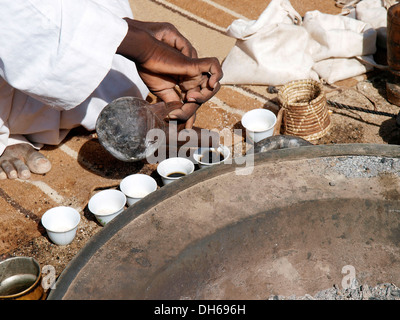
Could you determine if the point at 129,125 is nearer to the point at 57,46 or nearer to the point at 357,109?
Answer: the point at 57,46

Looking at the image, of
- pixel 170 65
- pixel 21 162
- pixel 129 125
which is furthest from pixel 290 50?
pixel 21 162

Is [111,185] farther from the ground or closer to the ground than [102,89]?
closer to the ground

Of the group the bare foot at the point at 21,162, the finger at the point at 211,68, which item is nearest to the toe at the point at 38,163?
the bare foot at the point at 21,162

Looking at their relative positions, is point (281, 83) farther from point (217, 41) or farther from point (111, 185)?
point (111, 185)

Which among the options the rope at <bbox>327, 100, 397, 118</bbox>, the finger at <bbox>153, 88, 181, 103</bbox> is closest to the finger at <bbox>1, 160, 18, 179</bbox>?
the finger at <bbox>153, 88, 181, 103</bbox>

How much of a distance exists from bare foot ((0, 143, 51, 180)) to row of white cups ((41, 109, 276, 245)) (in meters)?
0.53

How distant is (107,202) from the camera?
9.89 feet

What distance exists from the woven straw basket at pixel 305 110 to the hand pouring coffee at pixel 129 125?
3.55ft

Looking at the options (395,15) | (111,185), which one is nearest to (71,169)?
(111,185)

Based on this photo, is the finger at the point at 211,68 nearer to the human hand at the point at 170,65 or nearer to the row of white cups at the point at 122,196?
the human hand at the point at 170,65

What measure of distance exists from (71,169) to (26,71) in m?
1.10

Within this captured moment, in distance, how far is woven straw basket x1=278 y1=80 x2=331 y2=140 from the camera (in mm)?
3412

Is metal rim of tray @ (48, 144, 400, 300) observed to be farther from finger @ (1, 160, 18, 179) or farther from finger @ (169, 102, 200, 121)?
finger @ (1, 160, 18, 179)

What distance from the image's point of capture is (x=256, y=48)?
156 inches
